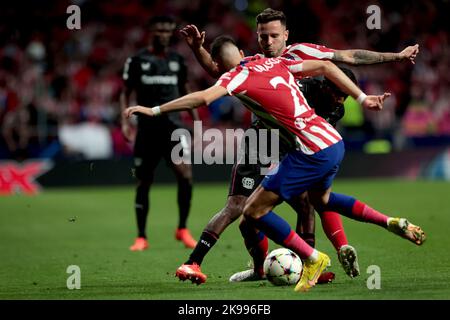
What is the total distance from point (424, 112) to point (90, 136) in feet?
26.9

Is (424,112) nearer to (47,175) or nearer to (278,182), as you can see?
(47,175)

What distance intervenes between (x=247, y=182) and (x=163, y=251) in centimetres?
265

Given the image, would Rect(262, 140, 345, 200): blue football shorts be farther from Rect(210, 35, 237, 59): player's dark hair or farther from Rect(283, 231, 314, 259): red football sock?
Rect(210, 35, 237, 59): player's dark hair

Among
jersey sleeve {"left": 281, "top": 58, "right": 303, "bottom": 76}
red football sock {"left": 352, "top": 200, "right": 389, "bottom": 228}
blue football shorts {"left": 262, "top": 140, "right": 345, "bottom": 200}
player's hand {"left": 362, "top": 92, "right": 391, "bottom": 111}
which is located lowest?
red football sock {"left": 352, "top": 200, "right": 389, "bottom": 228}

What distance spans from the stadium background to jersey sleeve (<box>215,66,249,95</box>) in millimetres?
7089

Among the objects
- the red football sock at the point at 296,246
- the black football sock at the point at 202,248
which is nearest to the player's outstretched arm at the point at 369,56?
the red football sock at the point at 296,246

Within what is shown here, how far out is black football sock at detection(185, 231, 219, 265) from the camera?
23.1 feet

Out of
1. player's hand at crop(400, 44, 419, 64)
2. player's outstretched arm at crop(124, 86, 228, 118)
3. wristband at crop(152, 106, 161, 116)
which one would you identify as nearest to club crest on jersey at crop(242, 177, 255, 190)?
player's outstretched arm at crop(124, 86, 228, 118)

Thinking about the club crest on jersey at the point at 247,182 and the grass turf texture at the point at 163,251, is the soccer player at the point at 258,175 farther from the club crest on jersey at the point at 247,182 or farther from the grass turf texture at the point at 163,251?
the grass turf texture at the point at 163,251

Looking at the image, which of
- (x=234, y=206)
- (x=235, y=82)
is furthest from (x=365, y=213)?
(x=235, y=82)

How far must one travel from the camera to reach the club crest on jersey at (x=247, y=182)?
23.7 feet
